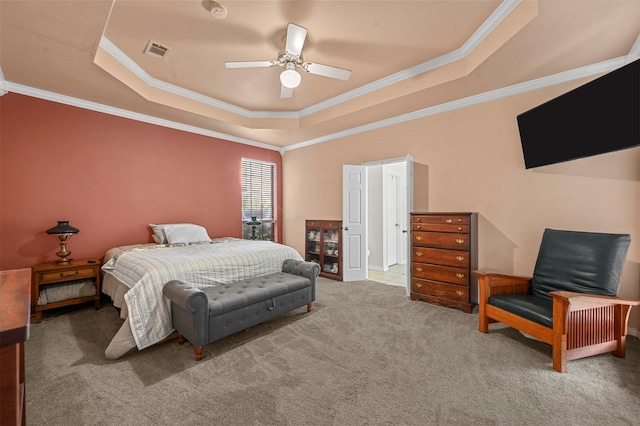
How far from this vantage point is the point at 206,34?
2611mm

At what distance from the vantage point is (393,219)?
6.09m

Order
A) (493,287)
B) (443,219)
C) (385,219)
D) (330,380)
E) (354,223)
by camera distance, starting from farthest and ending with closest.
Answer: (385,219) → (354,223) → (443,219) → (493,287) → (330,380)

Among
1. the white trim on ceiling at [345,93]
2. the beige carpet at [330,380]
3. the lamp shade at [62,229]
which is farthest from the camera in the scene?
the lamp shade at [62,229]

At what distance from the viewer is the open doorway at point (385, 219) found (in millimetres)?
5688

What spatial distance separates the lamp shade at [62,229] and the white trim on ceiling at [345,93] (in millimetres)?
2067

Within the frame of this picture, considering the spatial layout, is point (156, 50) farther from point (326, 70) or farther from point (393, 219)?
point (393, 219)

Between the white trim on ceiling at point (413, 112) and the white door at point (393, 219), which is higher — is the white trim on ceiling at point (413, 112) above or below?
above

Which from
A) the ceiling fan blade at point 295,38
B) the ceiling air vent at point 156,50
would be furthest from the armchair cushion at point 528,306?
the ceiling air vent at point 156,50

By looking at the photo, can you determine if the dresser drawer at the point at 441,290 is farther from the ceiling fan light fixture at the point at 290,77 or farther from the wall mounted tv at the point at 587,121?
the ceiling fan light fixture at the point at 290,77

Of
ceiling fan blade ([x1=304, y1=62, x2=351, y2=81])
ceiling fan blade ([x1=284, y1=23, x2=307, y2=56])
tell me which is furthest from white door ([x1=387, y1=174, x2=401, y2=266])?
ceiling fan blade ([x1=284, y1=23, x2=307, y2=56])

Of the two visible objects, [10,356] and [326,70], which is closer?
[10,356]

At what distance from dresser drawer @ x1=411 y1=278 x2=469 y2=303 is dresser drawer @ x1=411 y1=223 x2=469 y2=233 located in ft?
2.29

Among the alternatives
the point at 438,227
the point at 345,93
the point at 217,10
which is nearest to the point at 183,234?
the point at 217,10

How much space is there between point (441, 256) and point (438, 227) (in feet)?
1.24
